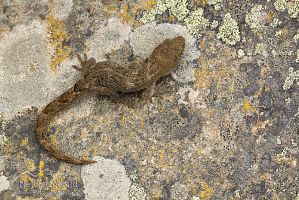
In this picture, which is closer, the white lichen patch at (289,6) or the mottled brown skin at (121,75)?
the mottled brown skin at (121,75)

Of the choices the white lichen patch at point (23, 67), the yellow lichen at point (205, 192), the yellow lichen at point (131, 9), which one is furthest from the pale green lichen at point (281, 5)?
the white lichen patch at point (23, 67)

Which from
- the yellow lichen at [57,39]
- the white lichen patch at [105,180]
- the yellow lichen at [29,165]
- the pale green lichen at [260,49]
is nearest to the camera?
the white lichen patch at [105,180]

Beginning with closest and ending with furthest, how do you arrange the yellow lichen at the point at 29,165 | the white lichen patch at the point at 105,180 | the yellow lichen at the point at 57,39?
the white lichen patch at the point at 105,180
the yellow lichen at the point at 29,165
the yellow lichen at the point at 57,39

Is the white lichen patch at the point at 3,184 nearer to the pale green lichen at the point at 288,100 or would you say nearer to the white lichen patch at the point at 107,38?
the white lichen patch at the point at 107,38

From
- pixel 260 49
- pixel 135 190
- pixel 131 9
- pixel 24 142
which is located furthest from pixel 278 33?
pixel 24 142

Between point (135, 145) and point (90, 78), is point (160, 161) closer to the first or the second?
point (135, 145)

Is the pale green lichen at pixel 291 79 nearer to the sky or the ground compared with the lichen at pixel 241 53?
nearer to the ground

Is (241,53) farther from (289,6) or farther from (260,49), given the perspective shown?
(289,6)

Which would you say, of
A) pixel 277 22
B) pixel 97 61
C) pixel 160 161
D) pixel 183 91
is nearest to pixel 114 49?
pixel 97 61
